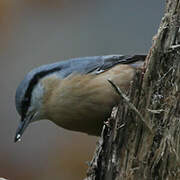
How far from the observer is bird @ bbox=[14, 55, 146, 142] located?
3.73 meters

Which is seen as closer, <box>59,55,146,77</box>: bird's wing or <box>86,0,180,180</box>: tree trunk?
<box>86,0,180,180</box>: tree trunk

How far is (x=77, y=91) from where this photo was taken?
12.5ft

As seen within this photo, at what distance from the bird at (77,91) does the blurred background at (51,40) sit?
1.94 feet

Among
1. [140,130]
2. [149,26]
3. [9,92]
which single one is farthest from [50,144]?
[140,130]

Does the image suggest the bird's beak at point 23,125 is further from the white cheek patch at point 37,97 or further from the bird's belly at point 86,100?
the bird's belly at point 86,100

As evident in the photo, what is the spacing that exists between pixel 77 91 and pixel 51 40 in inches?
59.0

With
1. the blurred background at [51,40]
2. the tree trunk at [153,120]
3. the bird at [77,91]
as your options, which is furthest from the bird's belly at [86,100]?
the blurred background at [51,40]

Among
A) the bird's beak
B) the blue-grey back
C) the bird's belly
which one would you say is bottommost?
the bird's beak

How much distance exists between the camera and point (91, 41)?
16.8 ft

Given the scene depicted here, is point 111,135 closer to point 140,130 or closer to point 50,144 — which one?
point 140,130

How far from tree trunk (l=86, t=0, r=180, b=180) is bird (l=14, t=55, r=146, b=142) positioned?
22.5 inches

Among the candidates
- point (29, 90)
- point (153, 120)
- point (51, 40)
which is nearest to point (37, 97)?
point (29, 90)

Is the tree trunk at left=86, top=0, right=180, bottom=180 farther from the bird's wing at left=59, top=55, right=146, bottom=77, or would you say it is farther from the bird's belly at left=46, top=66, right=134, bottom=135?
the bird's wing at left=59, top=55, right=146, bottom=77

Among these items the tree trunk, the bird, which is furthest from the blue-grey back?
the tree trunk
